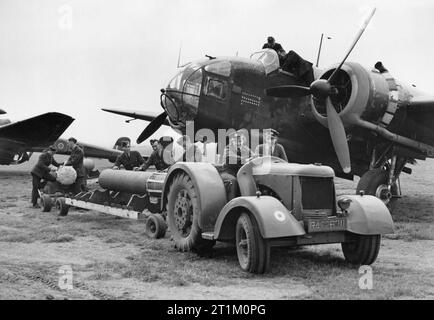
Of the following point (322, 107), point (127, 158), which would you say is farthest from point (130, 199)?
point (322, 107)

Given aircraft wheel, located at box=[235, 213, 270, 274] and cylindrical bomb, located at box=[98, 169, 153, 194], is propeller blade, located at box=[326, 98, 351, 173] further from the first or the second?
aircraft wheel, located at box=[235, 213, 270, 274]

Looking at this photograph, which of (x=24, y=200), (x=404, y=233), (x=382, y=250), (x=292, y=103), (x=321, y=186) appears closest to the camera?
(x=321, y=186)

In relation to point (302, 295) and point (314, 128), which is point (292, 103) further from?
point (302, 295)

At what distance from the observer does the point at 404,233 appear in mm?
9250

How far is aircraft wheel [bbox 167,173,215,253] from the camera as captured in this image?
21.4 ft

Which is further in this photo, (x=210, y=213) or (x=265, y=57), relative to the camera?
(x=265, y=57)

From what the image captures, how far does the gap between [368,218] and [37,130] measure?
14.2 m

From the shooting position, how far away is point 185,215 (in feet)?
22.3

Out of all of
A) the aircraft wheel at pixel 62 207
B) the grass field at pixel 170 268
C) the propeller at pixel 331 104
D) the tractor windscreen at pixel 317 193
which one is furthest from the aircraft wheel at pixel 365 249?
the aircraft wheel at pixel 62 207

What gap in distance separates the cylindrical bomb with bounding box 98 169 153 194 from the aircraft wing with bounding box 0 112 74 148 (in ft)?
18.6

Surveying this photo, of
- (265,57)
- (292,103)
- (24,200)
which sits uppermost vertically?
(265,57)

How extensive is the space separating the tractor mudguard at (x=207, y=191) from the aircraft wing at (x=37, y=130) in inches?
395
